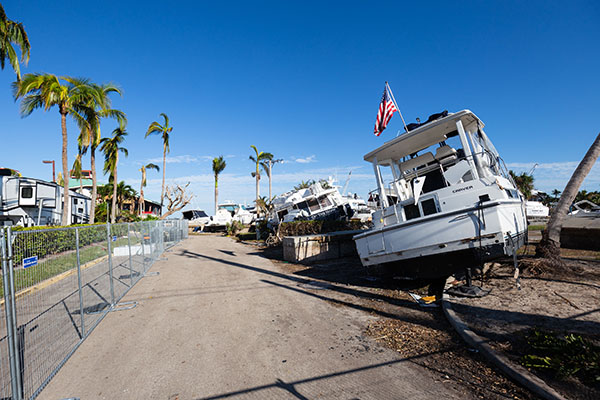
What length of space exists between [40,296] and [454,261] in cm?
709

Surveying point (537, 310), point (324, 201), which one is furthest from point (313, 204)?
point (537, 310)

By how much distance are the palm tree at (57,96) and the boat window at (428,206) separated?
52.3 feet

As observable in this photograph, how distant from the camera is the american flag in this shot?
28.7 ft

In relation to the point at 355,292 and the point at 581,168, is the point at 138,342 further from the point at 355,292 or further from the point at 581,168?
the point at 581,168

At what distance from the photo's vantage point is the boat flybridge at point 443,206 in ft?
20.1

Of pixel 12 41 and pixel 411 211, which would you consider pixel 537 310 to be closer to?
pixel 411 211

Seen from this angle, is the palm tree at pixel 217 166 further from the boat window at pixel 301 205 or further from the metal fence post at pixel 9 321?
the metal fence post at pixel 9 321

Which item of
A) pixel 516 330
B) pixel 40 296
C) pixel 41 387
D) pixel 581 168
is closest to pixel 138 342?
pixel 41 387

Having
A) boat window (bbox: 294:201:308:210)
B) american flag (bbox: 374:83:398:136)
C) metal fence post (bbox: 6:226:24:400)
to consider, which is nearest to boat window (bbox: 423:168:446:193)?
american flag (bbox: 374:83:398:136)

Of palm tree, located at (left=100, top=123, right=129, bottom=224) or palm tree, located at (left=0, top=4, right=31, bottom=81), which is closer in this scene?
palm tree, located at (left=0, top=4, right=31, bottom=81)

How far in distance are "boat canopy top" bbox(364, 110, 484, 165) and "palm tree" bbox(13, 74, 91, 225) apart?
14789 mm

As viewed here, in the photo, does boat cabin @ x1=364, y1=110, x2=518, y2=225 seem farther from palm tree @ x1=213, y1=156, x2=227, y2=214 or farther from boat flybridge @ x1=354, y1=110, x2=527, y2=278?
palm tree @ x1=213, y1=156, x2=227, y2=214

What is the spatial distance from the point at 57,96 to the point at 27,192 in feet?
21.4

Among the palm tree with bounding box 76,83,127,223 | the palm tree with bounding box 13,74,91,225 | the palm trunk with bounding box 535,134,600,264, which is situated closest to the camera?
the palm trunk with bounding box 535,134,600,264
